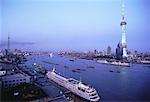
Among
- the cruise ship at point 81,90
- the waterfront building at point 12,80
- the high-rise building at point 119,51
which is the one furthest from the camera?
the high-rise building at point 119,51

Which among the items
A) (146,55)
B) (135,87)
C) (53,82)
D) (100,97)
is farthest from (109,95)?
(146,55)

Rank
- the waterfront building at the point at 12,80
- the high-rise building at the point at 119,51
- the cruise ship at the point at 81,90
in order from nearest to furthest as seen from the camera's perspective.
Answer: the cruise ship at the point at 81,90 → the waterfront building at the point at 12,80 → the high-rise building at the point at 119,51

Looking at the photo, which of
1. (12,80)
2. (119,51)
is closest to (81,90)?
(12,80)

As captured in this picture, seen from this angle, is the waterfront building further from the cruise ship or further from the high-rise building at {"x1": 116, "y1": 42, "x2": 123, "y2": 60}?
the high-rise building at {"x1": 116, "y1": 42, "x2": 123, "y2": 60}

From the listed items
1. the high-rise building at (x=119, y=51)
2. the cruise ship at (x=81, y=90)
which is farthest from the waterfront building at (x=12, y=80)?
the high-rise building at (x=119, y=51)

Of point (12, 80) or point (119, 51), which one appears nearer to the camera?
point (12, 80)

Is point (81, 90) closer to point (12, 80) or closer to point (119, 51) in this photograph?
point (12, 80)

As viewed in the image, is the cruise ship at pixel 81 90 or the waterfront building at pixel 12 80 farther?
the waterfront building at pixel 12 80

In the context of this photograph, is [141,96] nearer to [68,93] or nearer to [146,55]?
[68,93]

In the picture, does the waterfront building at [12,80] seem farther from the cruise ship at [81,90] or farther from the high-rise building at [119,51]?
the high-rise building at [119,51]

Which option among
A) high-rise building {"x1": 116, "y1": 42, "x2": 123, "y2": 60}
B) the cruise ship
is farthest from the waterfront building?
high-rise building {"x1": 116, "y1": 42, "x2": 123, "y2": 60}

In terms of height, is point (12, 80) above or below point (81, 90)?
above

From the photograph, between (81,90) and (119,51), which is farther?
(119,51)
